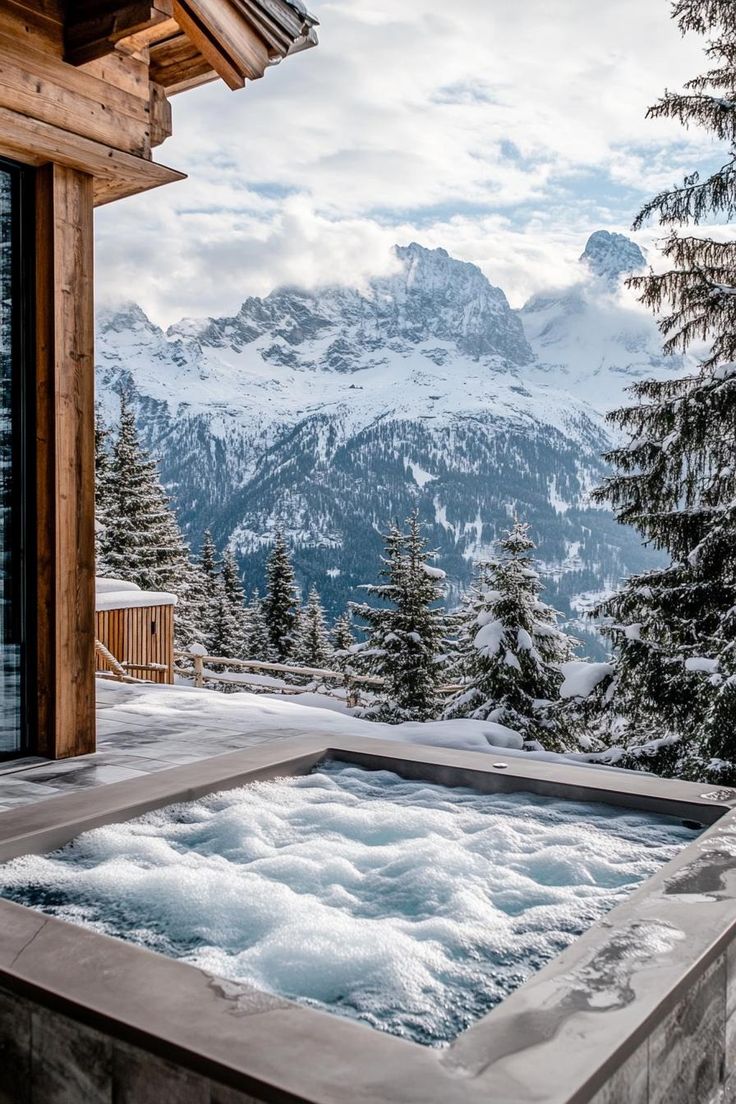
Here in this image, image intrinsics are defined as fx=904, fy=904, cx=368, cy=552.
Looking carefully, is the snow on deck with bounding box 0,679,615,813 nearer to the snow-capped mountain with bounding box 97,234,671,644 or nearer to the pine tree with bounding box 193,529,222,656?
Result: the pine tree with bounding box 193,529,222,656

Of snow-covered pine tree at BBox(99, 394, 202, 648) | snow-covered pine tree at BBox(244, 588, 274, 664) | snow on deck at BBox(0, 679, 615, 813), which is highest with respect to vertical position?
snow-covered pine tree at BBox(99, 394, 202, 648)

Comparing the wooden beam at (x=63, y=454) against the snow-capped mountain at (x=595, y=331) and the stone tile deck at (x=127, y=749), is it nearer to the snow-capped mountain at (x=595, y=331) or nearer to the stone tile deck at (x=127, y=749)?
the stone tile deck at (x=127, y=749)

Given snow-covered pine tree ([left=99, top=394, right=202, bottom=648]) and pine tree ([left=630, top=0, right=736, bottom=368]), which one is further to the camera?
snow-covered pine tree ([left=99, top=394, right=202, bottom=648])

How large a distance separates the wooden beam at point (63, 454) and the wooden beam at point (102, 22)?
0.47m

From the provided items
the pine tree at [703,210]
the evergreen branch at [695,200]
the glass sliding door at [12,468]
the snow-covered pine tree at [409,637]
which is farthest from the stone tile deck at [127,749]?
the snow-covered pine tree at [409,637]

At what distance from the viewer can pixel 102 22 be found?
3477mm

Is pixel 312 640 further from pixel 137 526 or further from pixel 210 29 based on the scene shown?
pixel 210 29

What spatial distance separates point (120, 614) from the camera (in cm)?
828

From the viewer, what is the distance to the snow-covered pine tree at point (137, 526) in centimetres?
1678

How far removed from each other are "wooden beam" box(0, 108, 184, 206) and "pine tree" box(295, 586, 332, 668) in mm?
16788

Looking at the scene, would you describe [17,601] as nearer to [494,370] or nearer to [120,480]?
[120,480]

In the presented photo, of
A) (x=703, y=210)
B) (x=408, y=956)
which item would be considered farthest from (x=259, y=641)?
(x=408, y=956)

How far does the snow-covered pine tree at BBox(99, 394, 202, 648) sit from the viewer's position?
16781 mm

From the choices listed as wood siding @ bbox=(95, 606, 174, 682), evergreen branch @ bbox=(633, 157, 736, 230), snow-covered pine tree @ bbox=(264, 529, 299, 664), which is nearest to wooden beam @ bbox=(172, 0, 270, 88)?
evergreen branch @ bbox=(633, 157, 736, 230)
